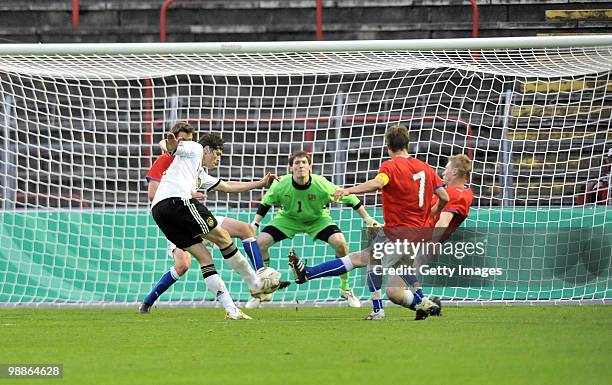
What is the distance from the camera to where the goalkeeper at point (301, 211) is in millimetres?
11953

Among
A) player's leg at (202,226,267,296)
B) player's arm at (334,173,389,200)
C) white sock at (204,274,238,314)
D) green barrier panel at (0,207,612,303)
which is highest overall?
player's arm at (334,173,389,200)

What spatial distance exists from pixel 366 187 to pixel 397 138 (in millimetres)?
637

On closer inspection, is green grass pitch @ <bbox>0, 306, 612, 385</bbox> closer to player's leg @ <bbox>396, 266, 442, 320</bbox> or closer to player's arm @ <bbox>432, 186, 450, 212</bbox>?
player's leg @ <bbox>396, 266, 442, 320</bbox>

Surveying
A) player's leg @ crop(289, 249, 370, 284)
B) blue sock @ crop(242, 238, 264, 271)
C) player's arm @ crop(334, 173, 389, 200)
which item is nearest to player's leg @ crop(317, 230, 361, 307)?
blue sock @ crop(242, 238, 264, 271)

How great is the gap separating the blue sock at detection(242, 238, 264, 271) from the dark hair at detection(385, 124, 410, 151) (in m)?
2.37

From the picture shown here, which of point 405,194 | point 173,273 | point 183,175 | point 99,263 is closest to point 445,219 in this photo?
point 405,194

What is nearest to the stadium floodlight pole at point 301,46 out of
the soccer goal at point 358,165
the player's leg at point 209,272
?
the soccer goal at point 358,165

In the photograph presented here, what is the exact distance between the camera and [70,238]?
13172 mm

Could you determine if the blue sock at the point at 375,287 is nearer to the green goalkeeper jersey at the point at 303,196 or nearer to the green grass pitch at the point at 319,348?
the green grass pitch at the point at 319,348

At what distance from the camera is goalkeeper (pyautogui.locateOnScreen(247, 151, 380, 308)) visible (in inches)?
471

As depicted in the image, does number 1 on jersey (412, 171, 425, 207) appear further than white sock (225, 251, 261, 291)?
No

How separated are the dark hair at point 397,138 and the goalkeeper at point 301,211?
6.73 ft

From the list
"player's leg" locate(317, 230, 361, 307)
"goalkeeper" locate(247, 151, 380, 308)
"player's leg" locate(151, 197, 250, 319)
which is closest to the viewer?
"player's leg" locate(151, 197, 250, 319)

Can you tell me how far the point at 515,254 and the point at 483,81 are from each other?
2.15 metres
